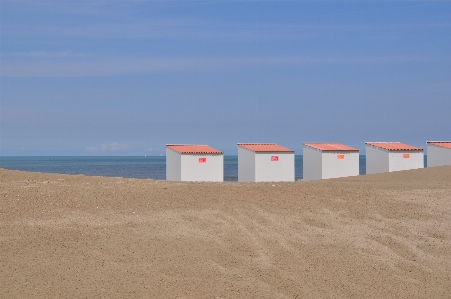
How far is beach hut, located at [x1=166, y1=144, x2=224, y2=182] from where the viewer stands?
84.5ft

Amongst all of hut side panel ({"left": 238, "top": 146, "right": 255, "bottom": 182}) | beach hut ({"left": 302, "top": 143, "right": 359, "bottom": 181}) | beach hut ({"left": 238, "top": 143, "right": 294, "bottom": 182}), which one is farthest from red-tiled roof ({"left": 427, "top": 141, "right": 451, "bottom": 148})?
hut side panel ({"left": 238, "top": 146, "right": 255, "bottom": 182})

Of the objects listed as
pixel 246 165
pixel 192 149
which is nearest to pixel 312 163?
pixel 246 165

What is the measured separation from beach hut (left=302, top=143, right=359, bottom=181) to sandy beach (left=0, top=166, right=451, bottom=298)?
509 inches

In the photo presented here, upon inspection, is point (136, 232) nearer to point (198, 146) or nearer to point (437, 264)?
point (437, 264)

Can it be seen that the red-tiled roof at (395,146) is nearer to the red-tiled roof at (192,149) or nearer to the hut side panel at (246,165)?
the hut side panel at (246,165)

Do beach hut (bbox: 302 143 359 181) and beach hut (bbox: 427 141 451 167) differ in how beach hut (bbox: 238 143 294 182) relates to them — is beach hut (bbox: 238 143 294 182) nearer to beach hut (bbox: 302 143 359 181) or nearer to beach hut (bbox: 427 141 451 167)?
beach hut (bbox: 302 143 359 181)

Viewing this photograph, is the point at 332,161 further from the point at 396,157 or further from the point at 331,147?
the point at 396,157

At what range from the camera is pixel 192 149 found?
26.8 meters

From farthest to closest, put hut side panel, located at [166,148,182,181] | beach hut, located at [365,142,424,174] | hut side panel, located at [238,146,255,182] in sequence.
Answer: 1. beach hut, located at [365,142,424,174]
2. hut side panel, located at [238,146,255,182]
3. hut side panel, located at [166,148,182,181]

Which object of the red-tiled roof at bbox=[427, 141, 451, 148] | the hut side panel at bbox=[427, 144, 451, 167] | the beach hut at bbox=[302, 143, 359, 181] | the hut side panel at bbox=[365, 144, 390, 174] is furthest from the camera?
the red-tiled roof at bbox=[427, 141, 451, 148]

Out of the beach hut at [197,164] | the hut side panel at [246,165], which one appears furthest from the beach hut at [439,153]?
the beach hut at [197,164]

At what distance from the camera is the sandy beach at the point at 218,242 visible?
28.6 feet

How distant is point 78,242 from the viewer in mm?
9930

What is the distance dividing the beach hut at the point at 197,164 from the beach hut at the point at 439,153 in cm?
1097
